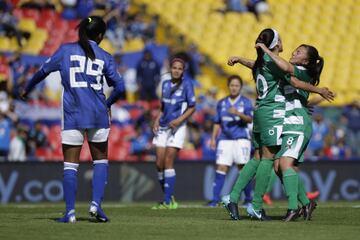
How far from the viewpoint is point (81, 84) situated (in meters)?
10.7

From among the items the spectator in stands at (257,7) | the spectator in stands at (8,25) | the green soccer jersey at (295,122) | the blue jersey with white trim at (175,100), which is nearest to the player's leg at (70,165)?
the green soccer jersey at (295,122)

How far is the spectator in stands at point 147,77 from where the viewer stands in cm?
2488

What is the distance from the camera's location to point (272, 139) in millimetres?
11234

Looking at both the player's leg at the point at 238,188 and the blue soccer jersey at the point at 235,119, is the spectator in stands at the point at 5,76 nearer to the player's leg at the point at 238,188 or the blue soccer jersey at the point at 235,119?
the blue soccer jersey at the point at 235,119

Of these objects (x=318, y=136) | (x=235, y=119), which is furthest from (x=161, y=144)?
(x=318, y=136)

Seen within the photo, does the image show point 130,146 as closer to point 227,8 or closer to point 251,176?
point 227,8

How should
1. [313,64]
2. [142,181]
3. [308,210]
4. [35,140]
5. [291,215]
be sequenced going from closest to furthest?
[291,215], [313,64], [308,210], [142,181], [35,140]

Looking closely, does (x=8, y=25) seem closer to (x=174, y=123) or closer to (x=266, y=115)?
(x=174, y=123)

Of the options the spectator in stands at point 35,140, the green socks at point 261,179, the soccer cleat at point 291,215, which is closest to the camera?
the soccer cleat at point 291,215

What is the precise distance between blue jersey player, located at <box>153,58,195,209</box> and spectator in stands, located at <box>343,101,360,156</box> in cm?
882

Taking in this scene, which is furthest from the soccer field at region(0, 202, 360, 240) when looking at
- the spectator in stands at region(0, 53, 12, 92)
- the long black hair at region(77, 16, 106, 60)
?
the spectator in stands at region(0, 53, 12, 92)

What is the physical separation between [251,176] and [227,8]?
18.3 metres

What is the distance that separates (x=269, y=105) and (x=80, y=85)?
231 cm

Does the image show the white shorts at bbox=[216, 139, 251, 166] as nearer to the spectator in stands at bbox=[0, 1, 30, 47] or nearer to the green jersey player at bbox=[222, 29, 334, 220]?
the green jersey player at bbox=[222, 29, 334, 220]
